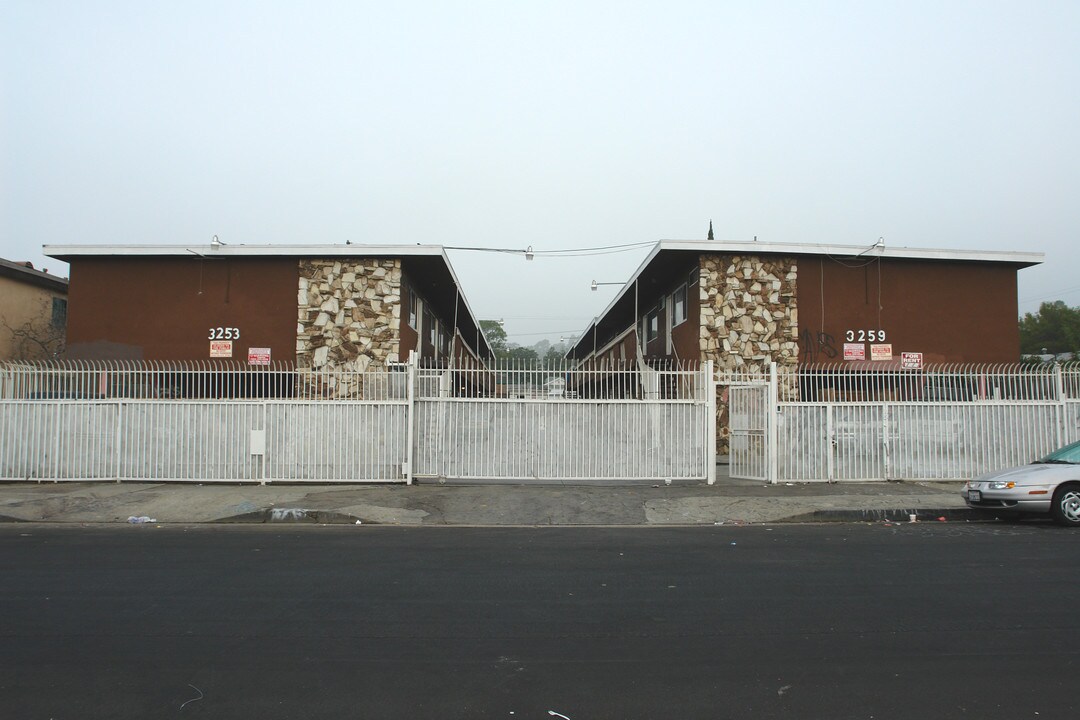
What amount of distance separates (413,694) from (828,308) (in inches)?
803

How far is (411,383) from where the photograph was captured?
15.3 meters

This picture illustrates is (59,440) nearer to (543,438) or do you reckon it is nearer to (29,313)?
(543,438)

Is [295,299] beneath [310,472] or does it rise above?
above

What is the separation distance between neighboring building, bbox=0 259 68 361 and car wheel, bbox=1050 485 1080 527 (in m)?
27.6

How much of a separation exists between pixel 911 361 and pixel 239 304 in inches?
773

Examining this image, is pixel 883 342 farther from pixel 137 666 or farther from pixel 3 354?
pixel 3 354

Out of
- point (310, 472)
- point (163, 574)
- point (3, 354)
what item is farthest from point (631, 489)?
point (3, 354)

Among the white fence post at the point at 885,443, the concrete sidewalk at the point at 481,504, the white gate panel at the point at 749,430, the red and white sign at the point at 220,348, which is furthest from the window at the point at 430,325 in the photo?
the white fence post at the point at 885,443

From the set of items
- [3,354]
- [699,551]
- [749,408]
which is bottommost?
[699,551]

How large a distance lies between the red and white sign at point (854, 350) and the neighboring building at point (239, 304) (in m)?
10.8

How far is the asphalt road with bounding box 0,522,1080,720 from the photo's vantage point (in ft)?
15.4

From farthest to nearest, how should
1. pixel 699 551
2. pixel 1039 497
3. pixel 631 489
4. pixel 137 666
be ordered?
pixel 631 489, pixel 1039 497, pixel 699 551, pixel 137 666

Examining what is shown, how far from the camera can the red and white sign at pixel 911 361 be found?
22734mm

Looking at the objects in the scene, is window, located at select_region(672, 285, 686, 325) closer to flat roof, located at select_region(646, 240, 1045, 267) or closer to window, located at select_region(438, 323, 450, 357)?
flat roof, located at select_region(646, 240, 1045, 267)
